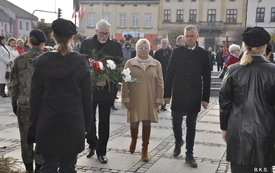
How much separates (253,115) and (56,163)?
6.27ft

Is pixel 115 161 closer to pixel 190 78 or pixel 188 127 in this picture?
pixel 188 127

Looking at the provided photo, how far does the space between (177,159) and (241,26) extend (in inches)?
2223

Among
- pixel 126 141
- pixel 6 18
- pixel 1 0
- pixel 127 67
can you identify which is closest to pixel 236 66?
pixel 127 67

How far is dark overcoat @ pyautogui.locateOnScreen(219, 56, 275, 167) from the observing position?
316 centimetres

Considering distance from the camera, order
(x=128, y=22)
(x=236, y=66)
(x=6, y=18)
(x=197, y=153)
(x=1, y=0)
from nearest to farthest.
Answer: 1. (x=236, y=66)
2. (x=197, y=153)
3. (x=128, y=22)
4. (x=6, y=18)
5. (x=1, y=0)

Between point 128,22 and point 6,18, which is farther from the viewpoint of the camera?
point 6,18

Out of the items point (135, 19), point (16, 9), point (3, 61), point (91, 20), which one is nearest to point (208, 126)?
point (3, 61)

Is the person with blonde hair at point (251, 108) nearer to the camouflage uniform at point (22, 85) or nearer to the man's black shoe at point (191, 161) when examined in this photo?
the man's black shoe at point (191, 161)

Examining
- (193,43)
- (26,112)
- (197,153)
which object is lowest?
(197,153)

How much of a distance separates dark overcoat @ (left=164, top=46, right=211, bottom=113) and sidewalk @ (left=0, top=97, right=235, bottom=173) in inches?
33.2

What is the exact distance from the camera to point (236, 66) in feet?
10.9

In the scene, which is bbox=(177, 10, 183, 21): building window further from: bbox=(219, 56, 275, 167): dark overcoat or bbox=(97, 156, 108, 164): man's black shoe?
bbox=(219, 56, 275, 167): dark overcoat

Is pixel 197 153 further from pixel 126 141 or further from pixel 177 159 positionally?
pixel 126 141

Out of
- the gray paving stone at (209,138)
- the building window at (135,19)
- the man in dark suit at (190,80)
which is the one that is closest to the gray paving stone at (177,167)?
the man in dark suit at (190,80)
